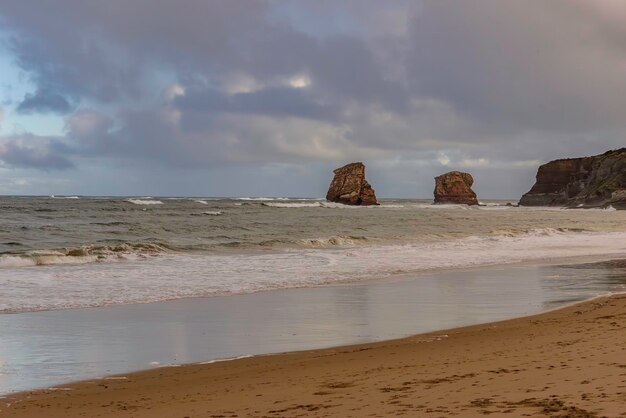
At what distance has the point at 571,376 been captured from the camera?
705 cm

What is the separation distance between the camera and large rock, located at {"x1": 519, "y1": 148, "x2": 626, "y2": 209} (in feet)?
381

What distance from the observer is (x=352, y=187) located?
119 meters

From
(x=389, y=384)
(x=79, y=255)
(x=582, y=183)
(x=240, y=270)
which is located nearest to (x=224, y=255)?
(x=79, y=255)

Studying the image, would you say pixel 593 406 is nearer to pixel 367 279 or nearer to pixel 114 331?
pixel 114 331

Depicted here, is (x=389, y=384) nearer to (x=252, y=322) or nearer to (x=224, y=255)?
(x=252, y=322)

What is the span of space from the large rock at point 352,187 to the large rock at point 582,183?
130 ft

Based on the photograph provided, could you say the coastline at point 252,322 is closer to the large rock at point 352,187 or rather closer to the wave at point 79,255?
the wave at point 79,255

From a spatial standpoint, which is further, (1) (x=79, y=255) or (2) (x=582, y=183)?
(2) (x=582, y=183)

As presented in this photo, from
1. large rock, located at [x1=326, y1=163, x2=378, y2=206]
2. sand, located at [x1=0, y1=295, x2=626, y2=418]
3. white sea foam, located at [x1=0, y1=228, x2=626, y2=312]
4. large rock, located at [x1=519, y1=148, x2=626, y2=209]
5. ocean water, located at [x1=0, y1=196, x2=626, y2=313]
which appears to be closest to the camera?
sand, located at [x1=0, y1=295, x2=626, y2=418]

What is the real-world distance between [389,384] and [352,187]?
111912mm

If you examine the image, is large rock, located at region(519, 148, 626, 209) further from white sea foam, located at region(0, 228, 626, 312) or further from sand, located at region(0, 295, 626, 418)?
sand, located at region(0, 295, 626, 418)

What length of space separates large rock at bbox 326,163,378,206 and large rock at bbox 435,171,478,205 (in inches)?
1009

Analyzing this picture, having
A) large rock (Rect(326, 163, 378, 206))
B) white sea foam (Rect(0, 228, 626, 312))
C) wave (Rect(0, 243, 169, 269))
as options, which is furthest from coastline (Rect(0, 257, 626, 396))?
large rock (Rect(326, 163, 378, 206))

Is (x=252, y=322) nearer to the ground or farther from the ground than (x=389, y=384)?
nearer to the ground
